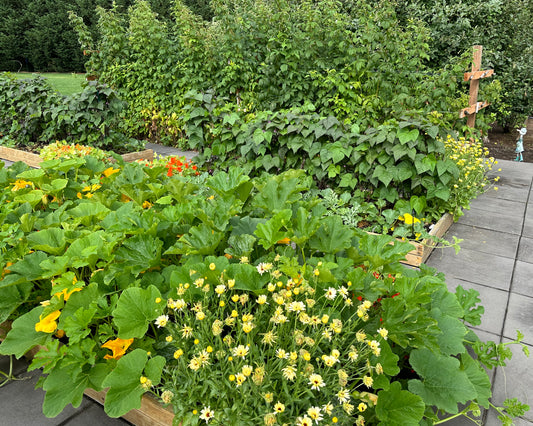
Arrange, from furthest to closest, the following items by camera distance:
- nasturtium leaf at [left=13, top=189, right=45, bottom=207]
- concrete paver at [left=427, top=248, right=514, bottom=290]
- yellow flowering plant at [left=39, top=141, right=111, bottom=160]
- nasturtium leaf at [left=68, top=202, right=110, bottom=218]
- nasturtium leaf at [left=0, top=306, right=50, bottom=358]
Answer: yellow flowering plant at [left=39, top=141, right=111, bottom=160] < concrete paver at [left=427, top=248, right=514, bottom=290] < nasturtium leaf at [left=13, top=189, right=45, bottom=207] < nasturtium leaf at [left=68, top=202, right=110, bottom=218] < nasturtium leaf at [left=0, top=306, right=50, bottom=358]

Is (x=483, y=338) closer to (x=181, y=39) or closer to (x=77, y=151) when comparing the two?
(x=77, y=151)

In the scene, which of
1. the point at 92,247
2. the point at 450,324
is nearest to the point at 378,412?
the point at 450,324

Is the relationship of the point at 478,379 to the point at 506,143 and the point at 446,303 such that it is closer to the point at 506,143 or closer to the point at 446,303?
the point at 446,303

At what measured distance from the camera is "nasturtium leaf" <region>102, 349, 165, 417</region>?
1.17 metres

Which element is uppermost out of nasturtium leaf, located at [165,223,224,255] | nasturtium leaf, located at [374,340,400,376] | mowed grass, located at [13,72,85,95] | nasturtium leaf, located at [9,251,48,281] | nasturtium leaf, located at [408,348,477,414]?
mowed grass, located at [13,72,85,95]

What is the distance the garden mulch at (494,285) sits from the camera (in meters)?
1.60

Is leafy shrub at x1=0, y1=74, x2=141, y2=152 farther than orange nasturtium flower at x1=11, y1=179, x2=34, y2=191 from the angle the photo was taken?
Yes

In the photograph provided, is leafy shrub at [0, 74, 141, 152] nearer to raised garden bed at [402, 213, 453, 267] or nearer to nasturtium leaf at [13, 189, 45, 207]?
nasturtium leaf at [13, 189, 45, 207]

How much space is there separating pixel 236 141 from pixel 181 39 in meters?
3.01

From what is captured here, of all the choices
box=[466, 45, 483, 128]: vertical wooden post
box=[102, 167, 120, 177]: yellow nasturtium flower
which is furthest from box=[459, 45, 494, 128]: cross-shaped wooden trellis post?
box=[102, 167, 120, 177]: yellow nasturtium flower

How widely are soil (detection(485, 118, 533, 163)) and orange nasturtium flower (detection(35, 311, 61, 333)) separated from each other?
6.82m

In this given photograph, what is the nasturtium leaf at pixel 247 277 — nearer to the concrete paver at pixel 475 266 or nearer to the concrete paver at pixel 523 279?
the concrete paver at pixel 475 266

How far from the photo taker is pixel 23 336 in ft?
4.83

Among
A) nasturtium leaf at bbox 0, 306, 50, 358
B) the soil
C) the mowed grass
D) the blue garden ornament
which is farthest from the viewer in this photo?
the mowed grass
